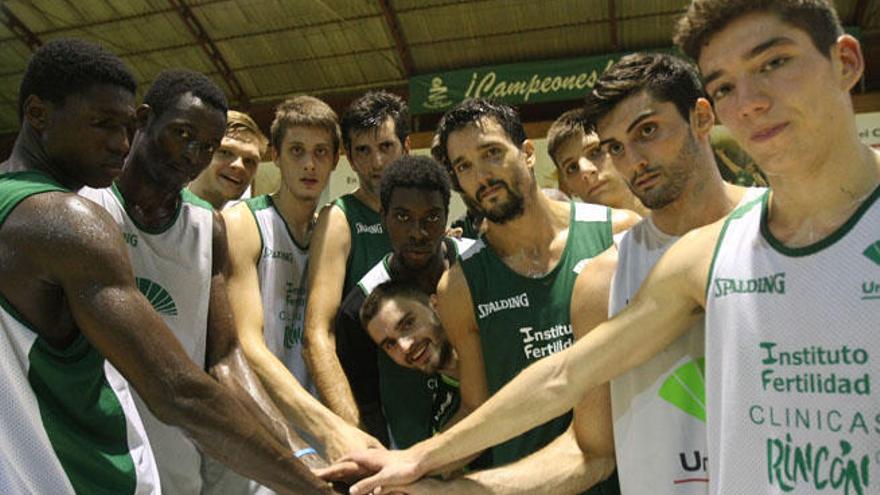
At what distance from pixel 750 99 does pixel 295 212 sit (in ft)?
9.86

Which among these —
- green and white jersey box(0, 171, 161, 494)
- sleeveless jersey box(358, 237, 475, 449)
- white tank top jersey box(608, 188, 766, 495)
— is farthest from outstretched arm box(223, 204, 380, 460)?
white tank top jersey box(608, 188, 766, 495)

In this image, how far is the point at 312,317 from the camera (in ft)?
12.8

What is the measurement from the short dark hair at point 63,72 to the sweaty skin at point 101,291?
29 millimetres

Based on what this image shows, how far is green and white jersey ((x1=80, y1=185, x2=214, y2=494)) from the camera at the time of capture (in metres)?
3.09

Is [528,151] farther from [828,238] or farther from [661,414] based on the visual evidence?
[828,238]

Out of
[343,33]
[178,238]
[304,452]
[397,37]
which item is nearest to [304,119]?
[178,238]

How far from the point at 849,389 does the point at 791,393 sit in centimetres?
13

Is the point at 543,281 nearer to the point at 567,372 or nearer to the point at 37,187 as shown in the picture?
the point at 567,372

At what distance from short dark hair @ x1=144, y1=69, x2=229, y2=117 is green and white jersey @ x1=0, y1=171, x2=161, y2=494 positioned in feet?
3.65

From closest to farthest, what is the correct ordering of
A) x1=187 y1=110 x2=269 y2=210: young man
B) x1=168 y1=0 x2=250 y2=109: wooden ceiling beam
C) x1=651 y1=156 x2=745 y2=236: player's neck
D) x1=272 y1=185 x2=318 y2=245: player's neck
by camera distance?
1. x1=651 y1=156 x2=745 y2=236: player's neck
2. x1=272 y1=185 x2=318 y2=245: player's neck
3. x1=187 y1=110 x2=269 y2=210: young man
4. x1=168 y1=0 x2=250 y2=109: wooden ceiling beam

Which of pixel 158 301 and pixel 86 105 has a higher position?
pixel 86 105

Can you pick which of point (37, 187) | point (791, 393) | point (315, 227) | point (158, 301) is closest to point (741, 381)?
point (791, 393)

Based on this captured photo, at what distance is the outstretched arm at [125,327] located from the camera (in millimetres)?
1931

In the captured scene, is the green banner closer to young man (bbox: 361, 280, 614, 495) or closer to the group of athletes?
the group of athletes
